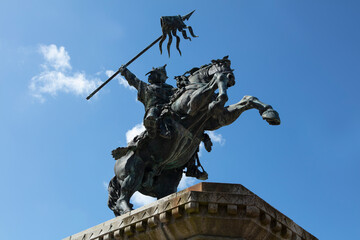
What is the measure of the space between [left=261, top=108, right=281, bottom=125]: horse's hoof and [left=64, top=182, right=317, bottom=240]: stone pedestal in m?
3.07

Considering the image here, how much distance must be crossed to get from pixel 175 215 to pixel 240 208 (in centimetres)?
117

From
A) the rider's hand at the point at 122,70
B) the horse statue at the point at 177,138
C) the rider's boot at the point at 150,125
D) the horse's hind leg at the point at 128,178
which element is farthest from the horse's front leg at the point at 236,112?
the rider's hand at the point at 122,70

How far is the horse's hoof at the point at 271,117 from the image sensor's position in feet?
42.0

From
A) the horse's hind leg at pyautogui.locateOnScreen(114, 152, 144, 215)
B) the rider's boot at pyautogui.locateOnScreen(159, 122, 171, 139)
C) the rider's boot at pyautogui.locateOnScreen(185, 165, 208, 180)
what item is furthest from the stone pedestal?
the rider's boot at pyautogui.locateOnScreen(185, 165, 208, 180)

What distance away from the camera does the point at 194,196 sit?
9.70 m

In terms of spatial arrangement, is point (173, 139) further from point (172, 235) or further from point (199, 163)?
point (172, 235)

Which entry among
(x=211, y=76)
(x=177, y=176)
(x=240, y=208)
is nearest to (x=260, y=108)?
(x=211, y=76)

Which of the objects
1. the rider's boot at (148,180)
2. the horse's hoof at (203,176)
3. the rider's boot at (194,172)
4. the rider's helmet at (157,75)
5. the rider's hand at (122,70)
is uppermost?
the rider's hand at (122,70)

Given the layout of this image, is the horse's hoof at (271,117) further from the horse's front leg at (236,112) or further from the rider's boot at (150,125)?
the rider's boot at (150,125)

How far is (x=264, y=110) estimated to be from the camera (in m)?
13.0

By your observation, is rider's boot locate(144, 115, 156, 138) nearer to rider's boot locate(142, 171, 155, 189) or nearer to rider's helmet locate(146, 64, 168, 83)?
rider's boot locate(142, 171, 155, 189)

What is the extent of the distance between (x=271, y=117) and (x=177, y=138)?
2.35 meters

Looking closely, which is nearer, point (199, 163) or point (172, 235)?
point (172, 235)

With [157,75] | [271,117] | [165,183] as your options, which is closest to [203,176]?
[165,183]
